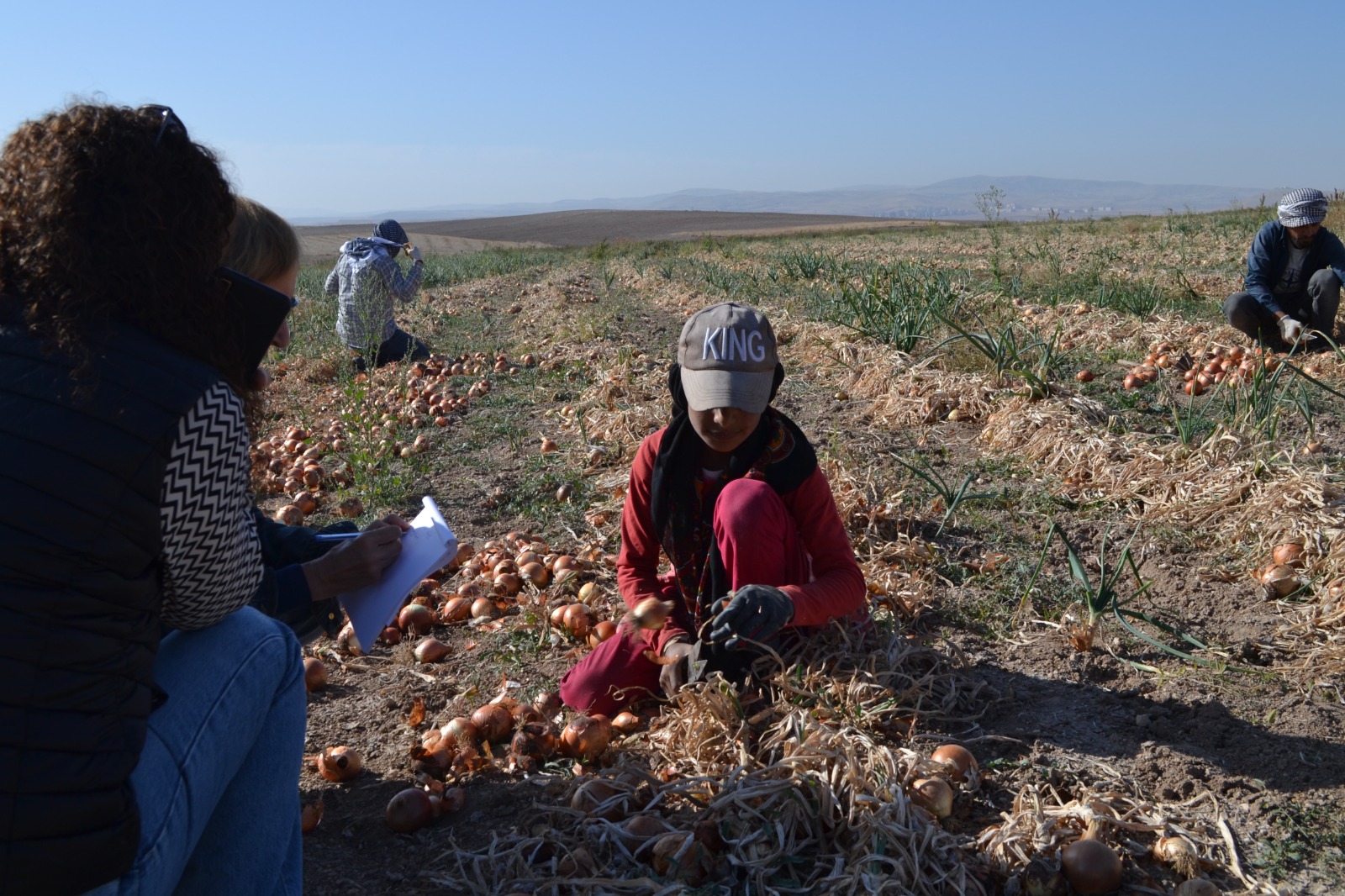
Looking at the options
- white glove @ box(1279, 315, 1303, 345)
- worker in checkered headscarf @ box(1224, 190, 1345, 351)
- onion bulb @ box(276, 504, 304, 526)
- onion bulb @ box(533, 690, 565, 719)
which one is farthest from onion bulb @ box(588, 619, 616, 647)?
worker in checkered headscarf @ box(1224, 190, 1345, 351)

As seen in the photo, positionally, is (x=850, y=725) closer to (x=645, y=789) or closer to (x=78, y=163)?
(x=645, y=789)

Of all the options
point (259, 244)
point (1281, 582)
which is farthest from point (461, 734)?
point (1281, 582)

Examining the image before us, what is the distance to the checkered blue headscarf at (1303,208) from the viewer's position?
537 cm

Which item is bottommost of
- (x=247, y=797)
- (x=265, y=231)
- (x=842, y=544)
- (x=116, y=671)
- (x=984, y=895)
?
(x=984, y=895)

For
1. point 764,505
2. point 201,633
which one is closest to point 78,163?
point 201,633

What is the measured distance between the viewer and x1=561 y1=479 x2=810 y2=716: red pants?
2.04m

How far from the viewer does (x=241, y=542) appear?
4.72 feet

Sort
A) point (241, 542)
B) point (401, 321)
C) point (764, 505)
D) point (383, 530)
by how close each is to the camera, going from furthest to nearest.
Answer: point (401, 321) → point (764, 505) → point (383, 530) → point (241, 542)

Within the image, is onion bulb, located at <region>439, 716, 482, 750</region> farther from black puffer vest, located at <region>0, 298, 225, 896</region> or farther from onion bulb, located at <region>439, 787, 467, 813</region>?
black puffer vest, located at <region>0, 298, 225, 896</region>

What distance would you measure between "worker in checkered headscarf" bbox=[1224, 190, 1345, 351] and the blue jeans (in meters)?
5.64

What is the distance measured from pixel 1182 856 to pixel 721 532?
1014mm

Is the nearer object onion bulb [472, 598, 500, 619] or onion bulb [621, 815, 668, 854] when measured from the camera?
onion bulb [621, 815, 668, 854]

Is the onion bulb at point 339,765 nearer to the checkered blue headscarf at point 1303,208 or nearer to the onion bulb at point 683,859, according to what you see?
the onion bulb at point 683,859

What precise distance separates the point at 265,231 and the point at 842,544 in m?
1.32
